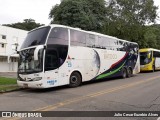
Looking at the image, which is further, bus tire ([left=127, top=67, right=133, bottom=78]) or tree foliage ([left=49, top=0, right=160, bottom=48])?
tree foliage ([left=49, top=0, right=160, bottom=48])

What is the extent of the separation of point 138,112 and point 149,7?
26.9 metres

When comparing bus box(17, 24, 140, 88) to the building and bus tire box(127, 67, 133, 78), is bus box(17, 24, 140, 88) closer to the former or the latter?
bus tire box(127, 67, 133, 78)

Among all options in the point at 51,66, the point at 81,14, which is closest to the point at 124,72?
the point at 51,66

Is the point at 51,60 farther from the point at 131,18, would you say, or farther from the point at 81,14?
the point at 81,14

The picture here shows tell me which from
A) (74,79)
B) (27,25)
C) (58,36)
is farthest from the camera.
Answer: (27,25)

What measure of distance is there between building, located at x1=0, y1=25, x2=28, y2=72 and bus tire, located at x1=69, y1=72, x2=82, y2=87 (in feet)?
78.8

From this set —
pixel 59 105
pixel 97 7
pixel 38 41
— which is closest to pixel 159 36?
pixel 97 7

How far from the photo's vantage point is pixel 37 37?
12.3m

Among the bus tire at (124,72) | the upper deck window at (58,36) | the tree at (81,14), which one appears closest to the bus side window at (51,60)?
the upper deck window at (58,36)

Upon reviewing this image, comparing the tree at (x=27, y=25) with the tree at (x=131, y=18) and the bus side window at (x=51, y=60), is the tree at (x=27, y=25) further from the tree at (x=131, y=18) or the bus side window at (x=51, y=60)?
the bus side window at (x=51, y=60)

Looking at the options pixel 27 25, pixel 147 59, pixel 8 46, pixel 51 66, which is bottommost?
pixel 51 66

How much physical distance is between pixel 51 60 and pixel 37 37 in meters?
1.65

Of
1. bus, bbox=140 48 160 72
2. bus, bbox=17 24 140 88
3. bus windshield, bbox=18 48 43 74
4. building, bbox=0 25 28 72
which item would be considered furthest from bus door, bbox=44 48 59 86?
building, bbox=0 25 28 72

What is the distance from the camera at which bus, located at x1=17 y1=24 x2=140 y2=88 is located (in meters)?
11.6
